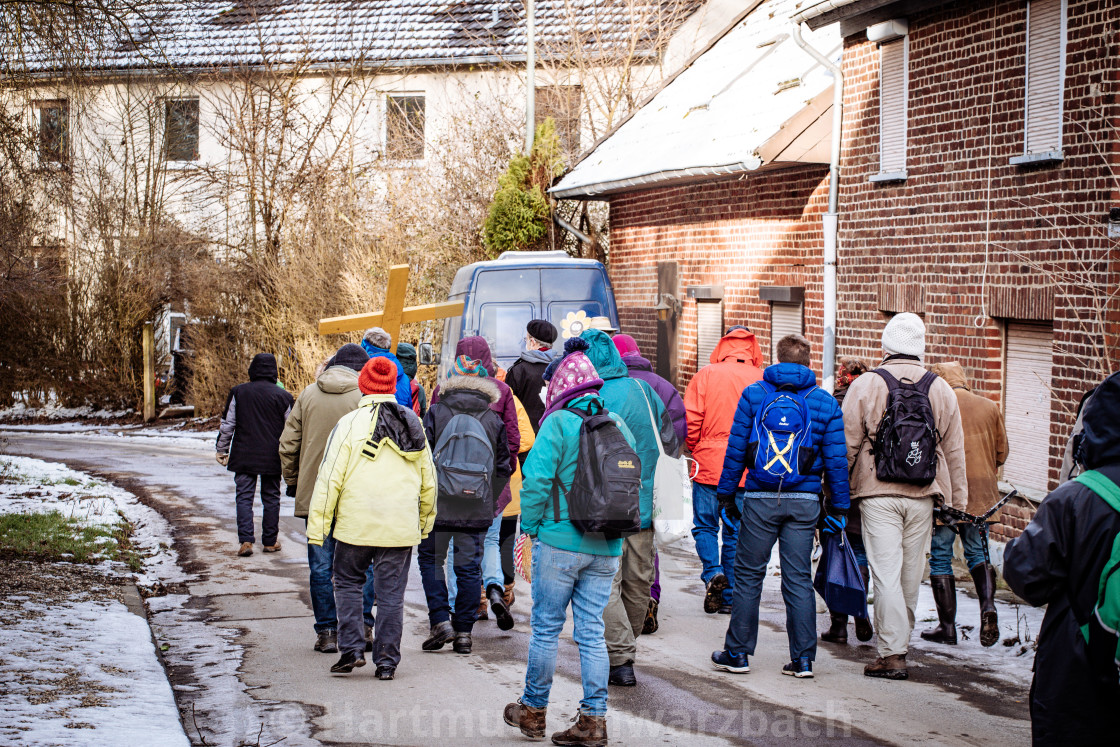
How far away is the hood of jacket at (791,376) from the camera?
22.0 ft

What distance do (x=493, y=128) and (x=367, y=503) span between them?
19.2 m

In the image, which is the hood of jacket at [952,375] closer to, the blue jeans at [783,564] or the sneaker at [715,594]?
the blue jeans at [783,564]

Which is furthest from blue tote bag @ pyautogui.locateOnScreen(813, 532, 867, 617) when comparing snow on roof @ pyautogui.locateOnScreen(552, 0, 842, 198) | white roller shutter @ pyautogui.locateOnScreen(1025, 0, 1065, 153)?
snow on roof @ pyautogui.locateOnScreen(552, 0, 842, 198)

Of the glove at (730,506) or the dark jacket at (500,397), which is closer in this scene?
the glove at (730,506)

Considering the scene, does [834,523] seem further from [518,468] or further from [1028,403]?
[1028,403]

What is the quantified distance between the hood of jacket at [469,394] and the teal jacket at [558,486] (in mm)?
1665

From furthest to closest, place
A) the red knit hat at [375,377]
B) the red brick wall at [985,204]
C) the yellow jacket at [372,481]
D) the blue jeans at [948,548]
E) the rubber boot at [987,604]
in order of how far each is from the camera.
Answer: the red brick wall at [985,204], the blue jeans at [948,548], the rubber boot at [987,604], the red knit hat at [375,377], the yellow jacket at [372,481]

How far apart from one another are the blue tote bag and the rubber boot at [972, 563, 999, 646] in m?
1.01

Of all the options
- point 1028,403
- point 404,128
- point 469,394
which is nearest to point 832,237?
point 1028,403

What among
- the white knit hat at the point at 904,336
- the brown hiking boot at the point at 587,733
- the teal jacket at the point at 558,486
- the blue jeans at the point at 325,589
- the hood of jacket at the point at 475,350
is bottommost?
the brown hiking boot at the point at 587,733

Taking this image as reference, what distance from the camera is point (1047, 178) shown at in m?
9.58

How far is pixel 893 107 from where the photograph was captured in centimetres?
1195

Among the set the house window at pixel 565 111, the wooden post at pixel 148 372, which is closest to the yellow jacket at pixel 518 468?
the house window at pixel 565 111

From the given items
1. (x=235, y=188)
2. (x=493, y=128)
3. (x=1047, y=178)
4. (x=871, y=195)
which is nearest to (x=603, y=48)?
(x=493, y=128)
